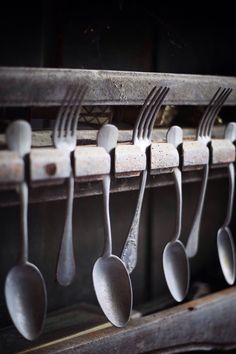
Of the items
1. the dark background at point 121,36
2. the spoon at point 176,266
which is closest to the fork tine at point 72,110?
the dark background at point 121,36

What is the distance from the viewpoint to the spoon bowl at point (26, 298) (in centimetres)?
96

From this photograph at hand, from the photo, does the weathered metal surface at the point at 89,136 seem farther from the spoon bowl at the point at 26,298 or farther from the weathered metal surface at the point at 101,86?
the spoon bowl at the point at 26,298

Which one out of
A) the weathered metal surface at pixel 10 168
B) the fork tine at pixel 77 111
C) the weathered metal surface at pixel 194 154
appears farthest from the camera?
the weathered metal surface at pixel 194 154

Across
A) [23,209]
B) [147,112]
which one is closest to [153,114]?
[147,112]

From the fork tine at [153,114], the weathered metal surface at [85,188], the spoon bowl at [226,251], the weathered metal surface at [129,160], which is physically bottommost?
the spoon bowl at [226,251]

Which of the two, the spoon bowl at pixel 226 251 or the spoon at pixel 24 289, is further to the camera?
the spoon bowl at pixel 226 251

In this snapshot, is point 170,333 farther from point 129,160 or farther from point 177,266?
point 129,160

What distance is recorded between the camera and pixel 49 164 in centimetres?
96

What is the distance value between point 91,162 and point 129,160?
0.31 ft

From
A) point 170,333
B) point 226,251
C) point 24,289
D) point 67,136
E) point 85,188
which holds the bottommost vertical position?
point 170,333

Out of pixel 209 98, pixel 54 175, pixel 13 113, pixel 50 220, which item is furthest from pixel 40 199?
pixel 209 98

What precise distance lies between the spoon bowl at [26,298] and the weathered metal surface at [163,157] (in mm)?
312

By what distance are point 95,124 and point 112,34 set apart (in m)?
0.23

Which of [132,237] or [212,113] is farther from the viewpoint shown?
[212,113]
